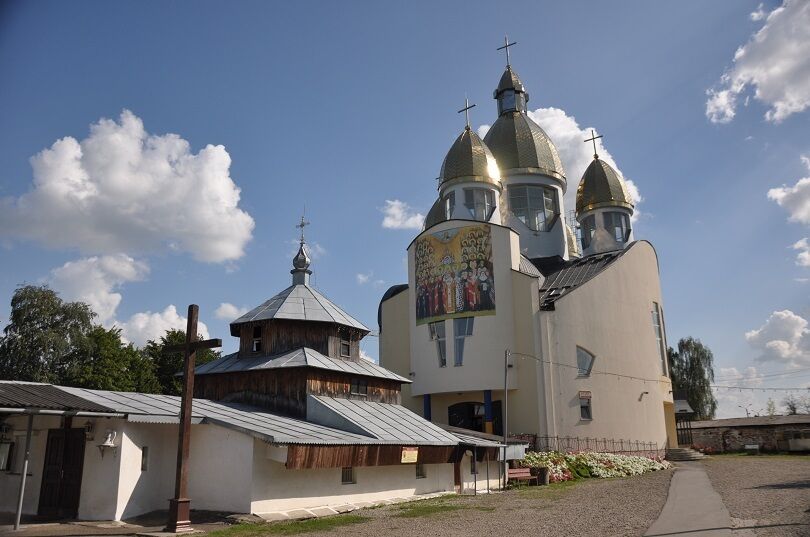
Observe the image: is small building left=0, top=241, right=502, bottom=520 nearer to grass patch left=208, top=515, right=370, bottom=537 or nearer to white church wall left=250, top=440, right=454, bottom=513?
white church wall left=250, top=440, right=454, bottom=513

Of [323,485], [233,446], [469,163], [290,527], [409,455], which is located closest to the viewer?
[290,527]

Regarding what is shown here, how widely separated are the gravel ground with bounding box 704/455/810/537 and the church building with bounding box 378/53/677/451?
26.2 ft

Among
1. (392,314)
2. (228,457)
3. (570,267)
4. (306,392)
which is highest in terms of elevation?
(570,267)

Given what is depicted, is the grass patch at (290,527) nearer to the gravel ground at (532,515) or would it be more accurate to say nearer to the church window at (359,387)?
the gravel ground at (532,515)

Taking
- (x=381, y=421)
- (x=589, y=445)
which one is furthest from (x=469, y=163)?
(x=381, y=421)

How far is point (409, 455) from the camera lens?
65.7 ft

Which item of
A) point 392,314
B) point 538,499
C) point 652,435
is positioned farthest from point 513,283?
point 538,499

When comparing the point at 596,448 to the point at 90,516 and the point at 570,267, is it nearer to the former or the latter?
the point at 570,267

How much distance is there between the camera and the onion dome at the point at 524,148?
45.8 metres

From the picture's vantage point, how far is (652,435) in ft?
124

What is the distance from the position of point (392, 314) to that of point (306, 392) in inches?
783

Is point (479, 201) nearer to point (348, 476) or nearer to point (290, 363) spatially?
point (290, 363)

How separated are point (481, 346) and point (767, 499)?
18518mm

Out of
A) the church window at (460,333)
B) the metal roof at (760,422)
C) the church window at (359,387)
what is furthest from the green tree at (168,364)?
the metal roof at (760,422)
